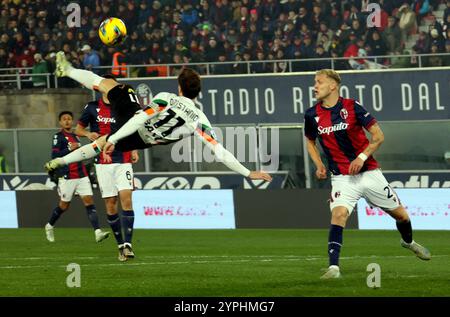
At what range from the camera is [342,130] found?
45.0 ft

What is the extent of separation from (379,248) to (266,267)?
4.53 metres

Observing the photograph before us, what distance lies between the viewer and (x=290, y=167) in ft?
88.0

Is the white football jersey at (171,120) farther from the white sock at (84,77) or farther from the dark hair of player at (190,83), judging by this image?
the white sock at (84,77)

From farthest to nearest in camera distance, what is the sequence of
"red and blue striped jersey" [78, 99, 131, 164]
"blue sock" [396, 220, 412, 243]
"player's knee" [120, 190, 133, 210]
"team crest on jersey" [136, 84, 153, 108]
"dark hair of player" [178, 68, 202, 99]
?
"team crest on jersey" [136, 84, 153, 108] → "red and blue striped jersey" [78, 99, 131, 164] → "player's knee" [120, 190, 133, 210] → "blue sock" [396, 220, 412, 243] → "dark hair of player" [178, 68, 202, 99]

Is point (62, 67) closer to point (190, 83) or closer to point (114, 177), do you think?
point (190, 83)

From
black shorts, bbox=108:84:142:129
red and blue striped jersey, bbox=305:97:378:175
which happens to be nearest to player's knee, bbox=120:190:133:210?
black shorts, bbox=108:84:142:129

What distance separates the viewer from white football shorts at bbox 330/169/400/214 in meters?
13.6

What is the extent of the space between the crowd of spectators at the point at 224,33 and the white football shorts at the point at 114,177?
38.6 feet

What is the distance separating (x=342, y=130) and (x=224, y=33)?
1749cm

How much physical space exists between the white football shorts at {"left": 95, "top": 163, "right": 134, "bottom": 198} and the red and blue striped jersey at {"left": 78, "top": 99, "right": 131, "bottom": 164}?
9cm

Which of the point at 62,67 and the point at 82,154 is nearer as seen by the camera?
the point at 82,154

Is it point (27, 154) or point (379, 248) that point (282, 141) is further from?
point (379, 248)

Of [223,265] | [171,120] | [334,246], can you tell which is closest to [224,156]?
[171,120]

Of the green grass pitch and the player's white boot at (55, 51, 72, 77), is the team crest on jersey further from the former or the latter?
the player's white boot at (55, 51, 72, 77)
